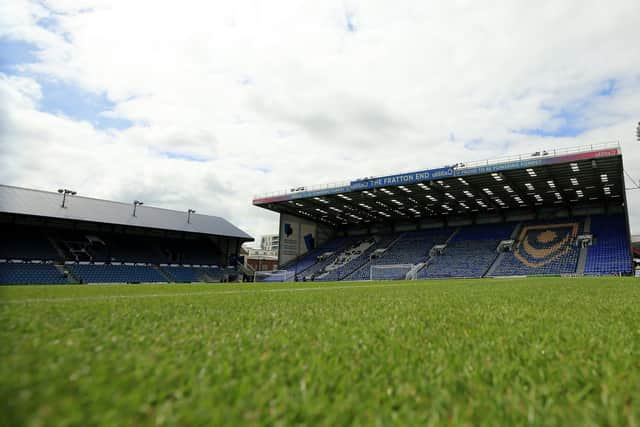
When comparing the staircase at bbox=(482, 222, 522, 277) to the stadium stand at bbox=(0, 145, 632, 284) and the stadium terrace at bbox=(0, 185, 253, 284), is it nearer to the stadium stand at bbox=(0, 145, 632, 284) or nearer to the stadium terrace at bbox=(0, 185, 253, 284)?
the stadium stand at bbox=(0, 145, 632, 284)

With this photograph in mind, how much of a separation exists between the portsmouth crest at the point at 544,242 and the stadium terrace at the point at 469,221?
0.27ft

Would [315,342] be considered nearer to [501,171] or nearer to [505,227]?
[501,171]

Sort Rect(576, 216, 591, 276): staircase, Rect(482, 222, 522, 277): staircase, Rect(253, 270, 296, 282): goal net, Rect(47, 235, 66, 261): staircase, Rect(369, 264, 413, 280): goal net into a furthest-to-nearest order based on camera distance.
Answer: Rect(253, 270, 296, 282): goal net, Rect(369, 264, 413, 280): goal net, Rect(482, 222, 522, 277): staircase, Rect(47, 235, 66, 261): staircase, Rect(576, 216, 591, 276): staircase

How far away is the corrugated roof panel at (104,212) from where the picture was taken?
88.6ft

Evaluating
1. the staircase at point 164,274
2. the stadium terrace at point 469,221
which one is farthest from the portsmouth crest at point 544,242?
the staircase at point 164,274

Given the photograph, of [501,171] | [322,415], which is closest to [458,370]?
[322,415]

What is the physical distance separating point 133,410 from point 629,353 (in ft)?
7.52

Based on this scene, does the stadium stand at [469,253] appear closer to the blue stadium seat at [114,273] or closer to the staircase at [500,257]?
the staircase at [500,257]

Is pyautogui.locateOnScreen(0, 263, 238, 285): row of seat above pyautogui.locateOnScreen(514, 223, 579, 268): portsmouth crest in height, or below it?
below

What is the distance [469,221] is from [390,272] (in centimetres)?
1401

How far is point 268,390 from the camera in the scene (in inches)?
44.2

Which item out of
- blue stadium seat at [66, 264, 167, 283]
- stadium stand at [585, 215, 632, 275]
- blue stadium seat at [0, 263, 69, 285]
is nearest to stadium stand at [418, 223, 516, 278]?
stadium stand at [585, 215, 632, 275]

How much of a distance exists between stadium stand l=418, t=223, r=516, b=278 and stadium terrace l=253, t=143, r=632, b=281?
98 millimetres

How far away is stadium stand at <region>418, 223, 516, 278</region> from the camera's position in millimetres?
32481
